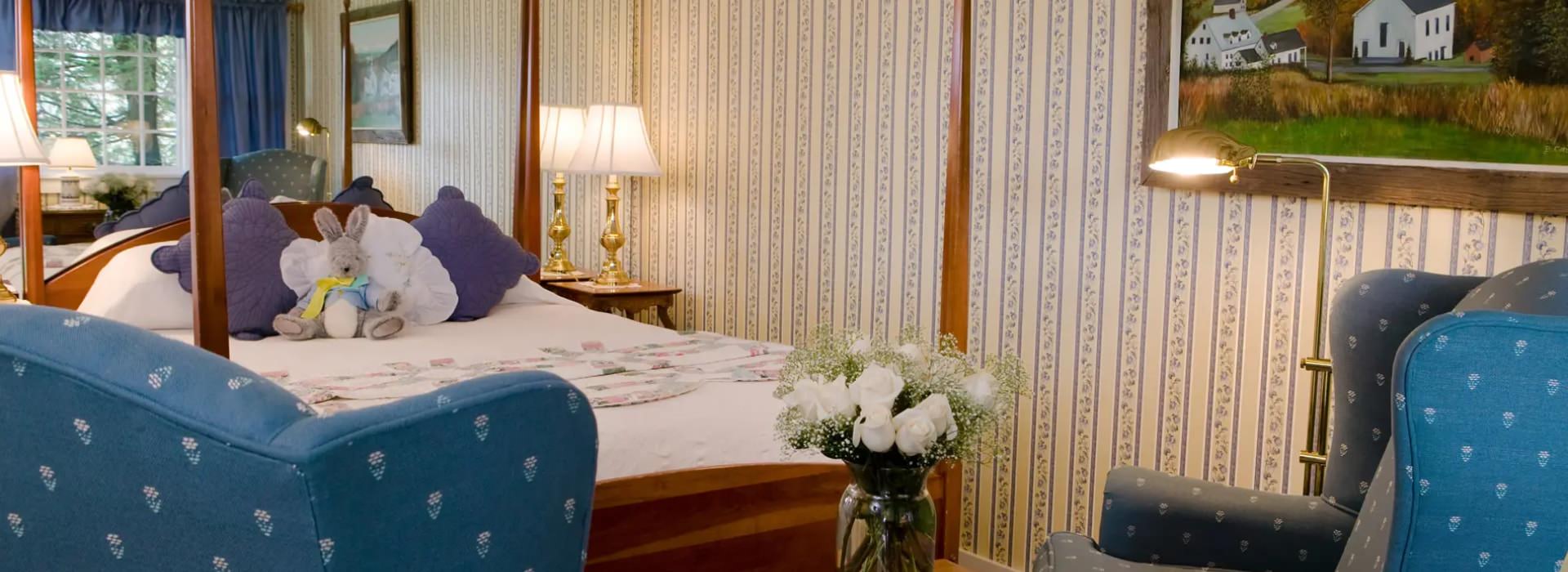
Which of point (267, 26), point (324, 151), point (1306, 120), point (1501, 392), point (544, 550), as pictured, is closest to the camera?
point (544, 550)

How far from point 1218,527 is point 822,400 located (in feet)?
3.30

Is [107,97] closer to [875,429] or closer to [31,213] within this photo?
[31,213]

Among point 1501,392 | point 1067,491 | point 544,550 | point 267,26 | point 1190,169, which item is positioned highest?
point 267,26

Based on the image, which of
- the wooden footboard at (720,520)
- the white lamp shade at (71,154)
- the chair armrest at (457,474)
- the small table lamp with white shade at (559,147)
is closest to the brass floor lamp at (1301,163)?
the wooden footboard at (720,520)

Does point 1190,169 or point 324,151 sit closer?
point 1190,169

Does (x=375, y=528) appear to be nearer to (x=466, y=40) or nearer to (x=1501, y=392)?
(x=1501, y=392)

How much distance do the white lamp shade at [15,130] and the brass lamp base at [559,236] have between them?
60.8 inches

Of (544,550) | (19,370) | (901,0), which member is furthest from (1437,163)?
(19,370)

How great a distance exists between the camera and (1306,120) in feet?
8.79

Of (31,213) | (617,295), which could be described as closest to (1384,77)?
(617,295)

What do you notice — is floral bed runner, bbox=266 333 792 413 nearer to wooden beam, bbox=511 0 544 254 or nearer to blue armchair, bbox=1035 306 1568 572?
wooden beam, bbox=511 0 544 254

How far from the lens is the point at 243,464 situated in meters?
0.98

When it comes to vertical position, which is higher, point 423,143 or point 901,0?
point 901,0

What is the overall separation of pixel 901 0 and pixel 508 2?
129 centimetres
